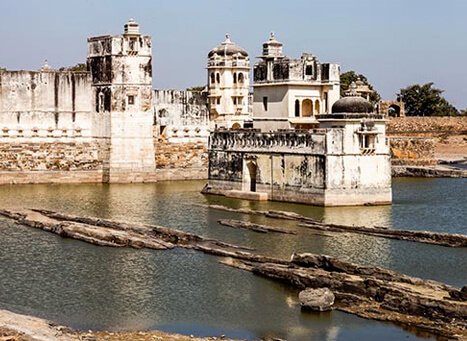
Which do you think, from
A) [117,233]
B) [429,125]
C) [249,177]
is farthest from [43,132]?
[429,125]

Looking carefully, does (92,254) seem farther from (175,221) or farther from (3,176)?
(3,176)

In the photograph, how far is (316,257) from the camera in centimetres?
1856

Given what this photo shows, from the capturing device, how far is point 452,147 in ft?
168

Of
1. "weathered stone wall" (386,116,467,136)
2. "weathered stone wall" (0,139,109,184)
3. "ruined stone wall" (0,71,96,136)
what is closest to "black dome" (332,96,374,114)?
"weathered stone wall" (0,139,109,184)

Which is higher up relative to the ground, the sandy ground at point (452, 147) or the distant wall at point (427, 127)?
the distant wall at point (427, 127)

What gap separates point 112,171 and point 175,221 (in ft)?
34.6

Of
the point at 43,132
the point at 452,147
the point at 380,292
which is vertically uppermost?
the point at 43,132

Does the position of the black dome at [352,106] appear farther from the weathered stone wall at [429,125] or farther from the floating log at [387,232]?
the weathered stone wall at [429,125]

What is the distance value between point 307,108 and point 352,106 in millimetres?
5153

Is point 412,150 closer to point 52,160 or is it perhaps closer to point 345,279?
point 52,160

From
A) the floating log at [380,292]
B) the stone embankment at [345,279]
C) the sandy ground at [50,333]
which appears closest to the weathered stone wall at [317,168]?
the stone embankment at [345,279]

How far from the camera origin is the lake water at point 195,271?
15445 mm

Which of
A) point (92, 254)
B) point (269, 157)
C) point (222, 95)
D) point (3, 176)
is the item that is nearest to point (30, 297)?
point (92, 254)

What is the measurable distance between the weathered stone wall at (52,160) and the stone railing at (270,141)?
212 inches
